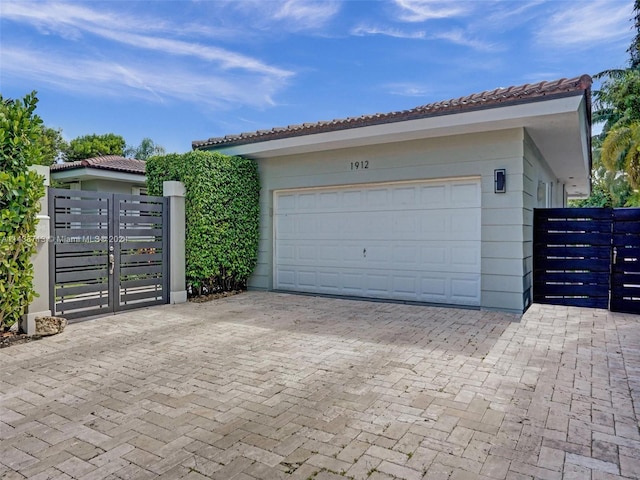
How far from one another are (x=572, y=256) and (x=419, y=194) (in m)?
3.11

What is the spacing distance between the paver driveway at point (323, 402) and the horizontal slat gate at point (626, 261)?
1.74 metres

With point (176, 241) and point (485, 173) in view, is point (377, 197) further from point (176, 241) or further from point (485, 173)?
point (176, 241)

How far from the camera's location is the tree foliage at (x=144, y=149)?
33.8 meters

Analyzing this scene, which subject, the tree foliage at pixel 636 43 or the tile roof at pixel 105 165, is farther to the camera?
the tree foliage at pixel 636 43

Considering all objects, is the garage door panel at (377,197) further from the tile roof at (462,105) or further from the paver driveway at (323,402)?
the paver driveway at (323,402)

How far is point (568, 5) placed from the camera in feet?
29.3

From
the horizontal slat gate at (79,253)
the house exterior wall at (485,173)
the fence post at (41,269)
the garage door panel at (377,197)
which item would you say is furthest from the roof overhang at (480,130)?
the fence post at (41,269)

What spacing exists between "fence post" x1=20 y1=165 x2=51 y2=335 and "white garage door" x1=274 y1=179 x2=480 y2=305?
484 centimetres

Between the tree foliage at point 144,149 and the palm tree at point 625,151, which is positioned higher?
the tree foliage at point 144,149

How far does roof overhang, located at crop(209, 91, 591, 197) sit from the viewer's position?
6301 millimetres

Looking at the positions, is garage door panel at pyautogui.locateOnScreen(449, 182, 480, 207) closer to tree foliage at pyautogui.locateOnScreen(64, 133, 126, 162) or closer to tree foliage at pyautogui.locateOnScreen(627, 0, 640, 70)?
tree foliage at pyautogui.locateOnScreen(627, 0, 640, 70)

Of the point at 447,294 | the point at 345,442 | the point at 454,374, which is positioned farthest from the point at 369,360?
the point at 447,294

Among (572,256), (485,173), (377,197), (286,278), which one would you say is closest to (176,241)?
(286,278)

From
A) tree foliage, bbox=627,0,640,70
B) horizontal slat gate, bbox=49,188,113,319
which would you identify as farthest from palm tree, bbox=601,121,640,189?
horizontal slat gate, bbox=49,188,113,319
